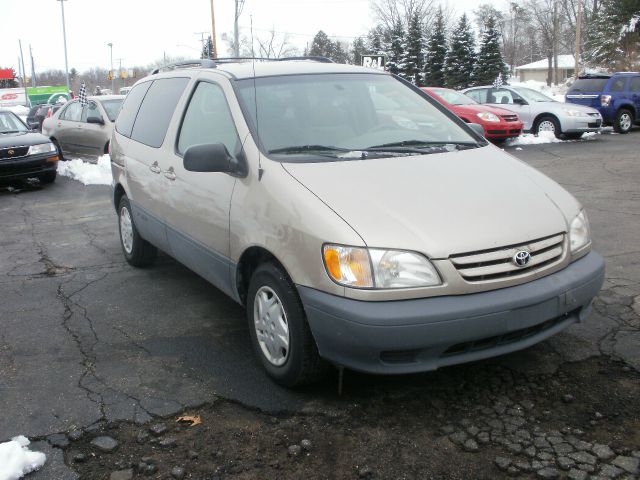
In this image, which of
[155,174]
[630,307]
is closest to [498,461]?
[630,307]

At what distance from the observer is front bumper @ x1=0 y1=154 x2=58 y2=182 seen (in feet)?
35.9

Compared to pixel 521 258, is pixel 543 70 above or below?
above

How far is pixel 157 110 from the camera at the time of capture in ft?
17.4

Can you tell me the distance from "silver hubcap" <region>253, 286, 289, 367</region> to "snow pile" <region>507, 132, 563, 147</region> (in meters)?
14.0

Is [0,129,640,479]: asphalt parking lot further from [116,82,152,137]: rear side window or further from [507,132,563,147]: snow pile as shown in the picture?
[507,132,563,147]: snow pile

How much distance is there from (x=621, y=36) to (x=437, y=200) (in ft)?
136

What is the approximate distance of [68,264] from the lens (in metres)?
6.43

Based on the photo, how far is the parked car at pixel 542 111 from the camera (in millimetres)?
16766

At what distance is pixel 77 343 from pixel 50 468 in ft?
5.08

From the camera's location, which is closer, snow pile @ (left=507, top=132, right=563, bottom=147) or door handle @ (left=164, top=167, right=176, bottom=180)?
door handle @ (left=164, top=167, right=176, bottom=180)

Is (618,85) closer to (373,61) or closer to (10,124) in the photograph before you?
(373,61)

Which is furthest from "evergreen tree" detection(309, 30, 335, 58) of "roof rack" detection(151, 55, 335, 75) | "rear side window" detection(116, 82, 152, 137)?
"roof rack" detection(151, 55, 335, 75)

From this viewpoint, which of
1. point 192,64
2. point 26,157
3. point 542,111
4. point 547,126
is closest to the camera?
point 192,64

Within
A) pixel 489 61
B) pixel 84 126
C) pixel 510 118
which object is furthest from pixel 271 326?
pixel 489 61
